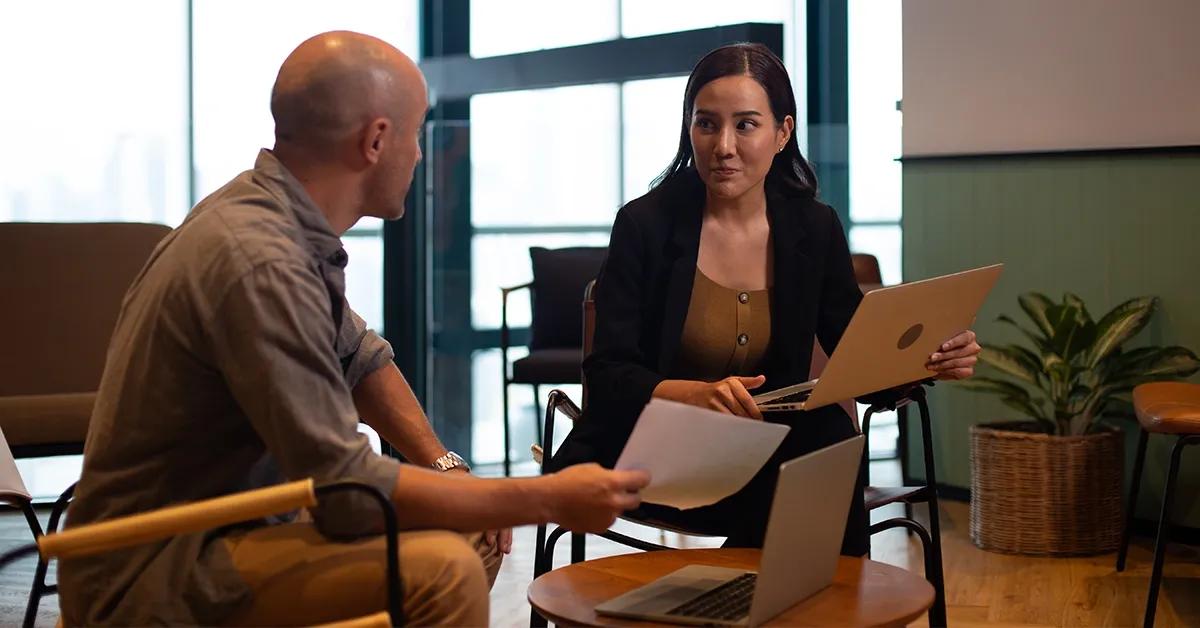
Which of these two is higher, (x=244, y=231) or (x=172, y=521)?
(x=244, y=231)

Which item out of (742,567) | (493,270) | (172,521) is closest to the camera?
(172,521)

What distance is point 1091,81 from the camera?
4.55m

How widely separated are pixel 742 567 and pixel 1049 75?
10.1 feet

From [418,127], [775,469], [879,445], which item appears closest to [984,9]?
[879,445]

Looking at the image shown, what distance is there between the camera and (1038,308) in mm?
4348

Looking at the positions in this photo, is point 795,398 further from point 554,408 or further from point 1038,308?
point 1038,308

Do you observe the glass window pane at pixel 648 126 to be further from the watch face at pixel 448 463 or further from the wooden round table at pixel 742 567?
the wooden round table at pixel 742 567

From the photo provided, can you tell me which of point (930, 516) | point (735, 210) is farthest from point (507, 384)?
point (735, 210)

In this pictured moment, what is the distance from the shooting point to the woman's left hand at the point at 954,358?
246 cm

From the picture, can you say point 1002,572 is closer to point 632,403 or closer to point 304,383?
point 632,403

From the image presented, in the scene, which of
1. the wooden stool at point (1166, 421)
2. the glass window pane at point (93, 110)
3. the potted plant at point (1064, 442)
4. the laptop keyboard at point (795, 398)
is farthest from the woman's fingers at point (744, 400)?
the glass window pane at point (93, 110)

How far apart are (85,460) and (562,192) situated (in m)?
4.13

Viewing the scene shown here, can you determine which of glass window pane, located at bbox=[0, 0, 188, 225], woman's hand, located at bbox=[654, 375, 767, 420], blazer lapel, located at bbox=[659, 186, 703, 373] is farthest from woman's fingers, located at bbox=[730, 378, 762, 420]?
glass window pane, located at bbox=[0, 0, 188, 225]

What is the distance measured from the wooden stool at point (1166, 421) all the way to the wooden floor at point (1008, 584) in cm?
17
